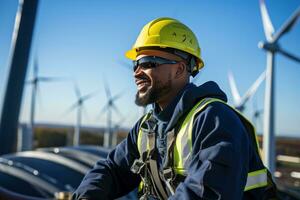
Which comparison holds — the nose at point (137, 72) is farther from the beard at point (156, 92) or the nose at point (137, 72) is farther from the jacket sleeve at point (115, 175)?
the jacket sleeve at point (115, 175)

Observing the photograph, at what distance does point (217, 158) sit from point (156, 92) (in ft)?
3.37

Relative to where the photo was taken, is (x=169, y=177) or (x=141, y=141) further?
(x=141, y=141)

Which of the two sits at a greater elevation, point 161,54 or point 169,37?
point 169,37

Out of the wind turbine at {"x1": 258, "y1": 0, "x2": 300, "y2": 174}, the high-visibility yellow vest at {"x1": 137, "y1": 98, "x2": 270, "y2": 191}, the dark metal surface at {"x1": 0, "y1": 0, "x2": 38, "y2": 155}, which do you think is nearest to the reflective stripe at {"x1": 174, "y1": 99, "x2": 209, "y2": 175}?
the high-visibility yellow vest at {"x1": 137, "y1": 98, "x2": 270, "y2": 191}

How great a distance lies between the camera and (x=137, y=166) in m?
3.04

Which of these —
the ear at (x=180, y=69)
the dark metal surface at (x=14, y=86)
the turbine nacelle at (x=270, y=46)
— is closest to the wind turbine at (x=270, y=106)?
the turbine nacelle at (x=270, y=46)

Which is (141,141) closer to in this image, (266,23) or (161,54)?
(161,54)

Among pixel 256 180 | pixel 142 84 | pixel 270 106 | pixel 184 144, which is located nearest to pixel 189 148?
pixel 184 144

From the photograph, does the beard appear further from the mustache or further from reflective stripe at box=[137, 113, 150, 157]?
reflective stripe at box=[137, 113, 150, 157]

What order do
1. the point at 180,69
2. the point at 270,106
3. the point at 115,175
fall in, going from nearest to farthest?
the point at 180,69
the point at 115,175
the point at 270,106

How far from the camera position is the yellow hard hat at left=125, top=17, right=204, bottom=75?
10.3 ft

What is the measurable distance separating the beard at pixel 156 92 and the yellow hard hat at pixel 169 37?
300mm

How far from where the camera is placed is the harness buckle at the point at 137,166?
9.78 feet

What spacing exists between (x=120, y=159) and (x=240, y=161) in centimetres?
136
